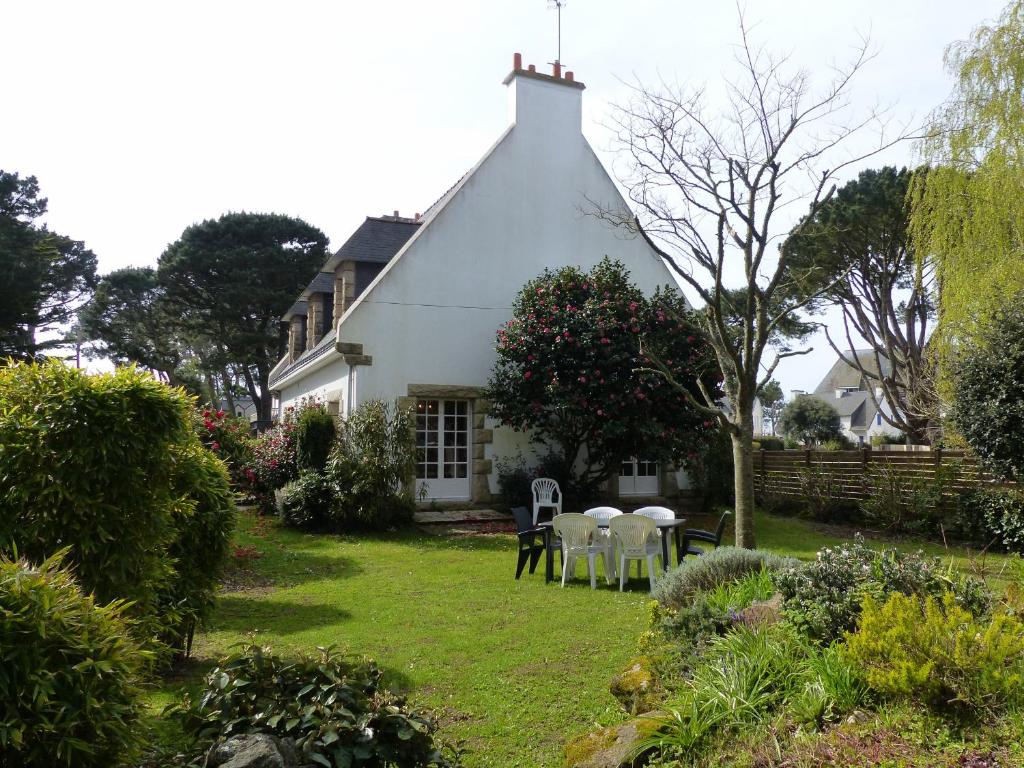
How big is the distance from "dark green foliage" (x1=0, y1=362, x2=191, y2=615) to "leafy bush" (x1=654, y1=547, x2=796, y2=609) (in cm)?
372

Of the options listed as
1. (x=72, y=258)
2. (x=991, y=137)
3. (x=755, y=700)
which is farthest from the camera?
Answer: (x=72, y=258)

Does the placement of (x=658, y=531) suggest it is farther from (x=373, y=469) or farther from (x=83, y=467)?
(x=83, y=467)

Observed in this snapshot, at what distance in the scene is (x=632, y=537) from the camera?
27.1ft

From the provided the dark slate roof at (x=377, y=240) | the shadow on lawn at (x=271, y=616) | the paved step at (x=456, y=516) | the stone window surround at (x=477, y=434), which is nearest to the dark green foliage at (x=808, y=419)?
the dark slate roof at (x=377, y=240)

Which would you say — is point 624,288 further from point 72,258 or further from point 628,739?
point 72,258

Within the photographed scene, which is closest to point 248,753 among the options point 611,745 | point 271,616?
point 611,745

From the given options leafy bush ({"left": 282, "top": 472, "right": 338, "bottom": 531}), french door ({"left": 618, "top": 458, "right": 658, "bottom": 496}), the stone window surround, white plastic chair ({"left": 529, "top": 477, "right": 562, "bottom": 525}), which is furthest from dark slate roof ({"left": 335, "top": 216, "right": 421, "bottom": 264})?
french door ({"left": 618, "top": 458, "right": 658, "bottom": 496})

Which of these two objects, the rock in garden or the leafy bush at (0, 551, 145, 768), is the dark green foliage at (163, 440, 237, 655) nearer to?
the leafy bush at (0, 551, 145, 768)

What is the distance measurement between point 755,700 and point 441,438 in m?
11.7

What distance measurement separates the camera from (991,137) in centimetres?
1248

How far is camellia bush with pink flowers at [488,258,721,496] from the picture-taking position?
44.3 ft

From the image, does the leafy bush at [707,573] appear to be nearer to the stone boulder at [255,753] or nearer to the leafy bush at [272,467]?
the stone boulder at [255,753]

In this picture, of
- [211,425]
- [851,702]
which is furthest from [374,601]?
[211,425]

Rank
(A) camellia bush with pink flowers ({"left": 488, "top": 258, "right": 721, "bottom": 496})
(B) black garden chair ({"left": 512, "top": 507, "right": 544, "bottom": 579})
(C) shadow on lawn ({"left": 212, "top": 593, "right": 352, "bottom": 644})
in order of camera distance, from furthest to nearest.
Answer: (A) camellia bush with pink flowers ({"left": 488, "top": 258, "right": 721, "bottom": 496}) < (B) black garden chair ({"left": 512, "top": 507, "right": 544, "bottom": 579}) < (C) shadow on lawn ({"left": 212, "top": 593, "right": 352, "bottom": 644})
